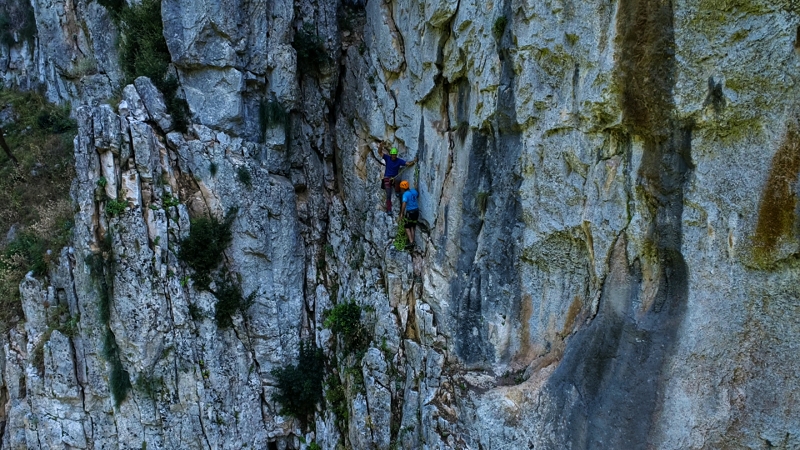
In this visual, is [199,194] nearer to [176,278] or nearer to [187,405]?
[176,278]

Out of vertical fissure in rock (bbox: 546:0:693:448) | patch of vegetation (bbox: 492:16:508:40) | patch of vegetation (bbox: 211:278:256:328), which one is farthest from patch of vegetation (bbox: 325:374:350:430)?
patch of vegetation (bbox: 492:16:508:40)

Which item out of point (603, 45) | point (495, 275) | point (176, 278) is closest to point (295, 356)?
point (176, 278)

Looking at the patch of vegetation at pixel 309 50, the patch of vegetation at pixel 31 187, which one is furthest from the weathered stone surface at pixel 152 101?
the patch of vegetation at pixel 31 187

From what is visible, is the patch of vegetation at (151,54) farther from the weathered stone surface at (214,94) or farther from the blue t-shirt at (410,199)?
the blue t-shirt at (410,199)

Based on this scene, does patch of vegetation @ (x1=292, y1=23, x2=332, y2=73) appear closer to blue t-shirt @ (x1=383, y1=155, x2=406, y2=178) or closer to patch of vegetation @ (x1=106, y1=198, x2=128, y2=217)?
blue t-shirt @ (x1=383, y1=155, x2=406, y2=178)

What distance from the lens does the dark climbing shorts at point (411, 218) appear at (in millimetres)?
11680

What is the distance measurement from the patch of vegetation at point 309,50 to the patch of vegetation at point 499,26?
6639 mm

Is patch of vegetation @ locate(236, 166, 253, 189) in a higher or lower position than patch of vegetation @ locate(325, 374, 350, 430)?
higher

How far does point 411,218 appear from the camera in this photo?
11781 millimetres

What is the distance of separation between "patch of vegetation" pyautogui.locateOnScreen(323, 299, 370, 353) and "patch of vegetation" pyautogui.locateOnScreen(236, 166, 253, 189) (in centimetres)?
425

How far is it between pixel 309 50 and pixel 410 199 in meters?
5.74

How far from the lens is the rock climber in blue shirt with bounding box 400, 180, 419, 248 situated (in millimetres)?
11534

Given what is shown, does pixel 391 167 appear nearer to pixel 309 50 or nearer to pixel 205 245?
pixel 309 50

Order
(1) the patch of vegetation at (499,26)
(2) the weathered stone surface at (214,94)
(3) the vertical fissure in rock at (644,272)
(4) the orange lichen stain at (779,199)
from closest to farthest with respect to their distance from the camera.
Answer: (4) the orange lichen stain at (779,199) → (3) the vertical fissure in rock at (644,272) → (1) the patch of vegetation at (499,26) → (2) the weathered stone surface at (214,94)
